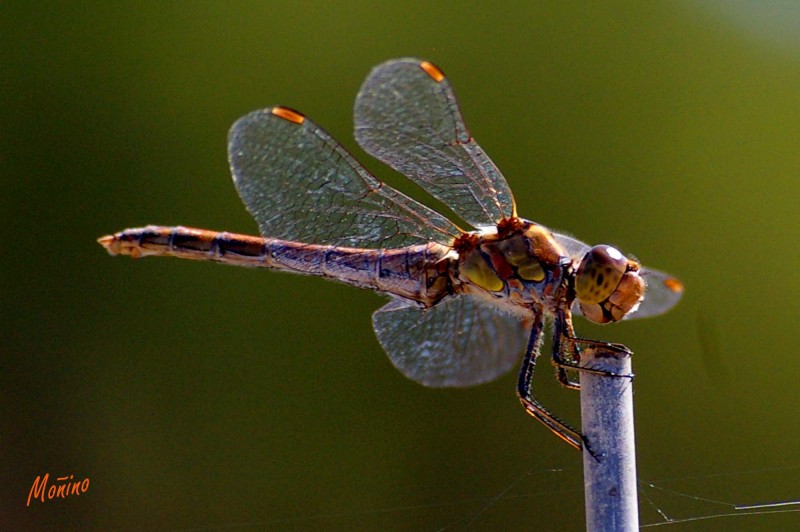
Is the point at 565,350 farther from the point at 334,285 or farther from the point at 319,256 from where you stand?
the point at 334,285

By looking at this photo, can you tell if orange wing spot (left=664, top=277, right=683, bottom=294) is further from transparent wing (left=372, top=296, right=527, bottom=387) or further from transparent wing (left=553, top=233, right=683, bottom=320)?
transparent wing (left=372, top=296, right=527, bottom=387)

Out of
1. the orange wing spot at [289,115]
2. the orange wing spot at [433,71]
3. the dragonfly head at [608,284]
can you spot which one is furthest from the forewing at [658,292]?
the orange wing spot at [289,115]

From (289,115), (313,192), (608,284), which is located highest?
(289,115)

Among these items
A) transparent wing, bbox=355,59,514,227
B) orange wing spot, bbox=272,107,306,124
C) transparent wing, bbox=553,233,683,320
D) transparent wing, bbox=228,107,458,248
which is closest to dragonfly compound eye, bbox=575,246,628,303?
transparent wing, bbox=553,233,683,320

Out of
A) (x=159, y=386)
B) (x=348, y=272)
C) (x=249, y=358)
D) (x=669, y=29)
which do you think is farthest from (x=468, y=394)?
(x=669, y=29)

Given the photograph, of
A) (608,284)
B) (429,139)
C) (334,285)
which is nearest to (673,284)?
(608,284)

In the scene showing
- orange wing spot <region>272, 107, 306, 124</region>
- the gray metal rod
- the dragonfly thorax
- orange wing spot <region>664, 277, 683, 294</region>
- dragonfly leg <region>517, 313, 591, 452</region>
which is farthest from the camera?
orange wing spot <region>272, 107, 306, 124</region>
